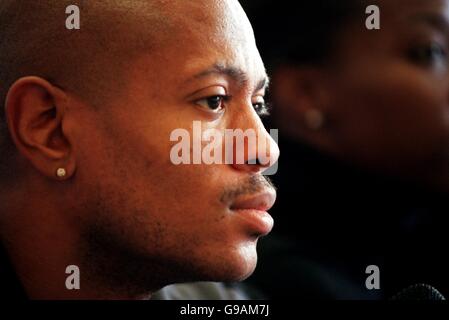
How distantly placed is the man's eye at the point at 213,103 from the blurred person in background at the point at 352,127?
22.7 inches

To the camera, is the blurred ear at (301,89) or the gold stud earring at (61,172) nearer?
the gold stud earring at (61,172)

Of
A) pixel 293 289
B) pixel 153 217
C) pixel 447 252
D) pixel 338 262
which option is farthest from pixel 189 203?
pixel 447 252

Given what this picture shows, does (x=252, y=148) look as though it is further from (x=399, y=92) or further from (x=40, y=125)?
(x=399, y=92)

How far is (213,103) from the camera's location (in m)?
1.00

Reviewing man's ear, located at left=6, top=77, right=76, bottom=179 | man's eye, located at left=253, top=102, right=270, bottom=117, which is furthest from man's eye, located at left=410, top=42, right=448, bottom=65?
man's ear, located at left=6, top=77, right=76, bottom=179

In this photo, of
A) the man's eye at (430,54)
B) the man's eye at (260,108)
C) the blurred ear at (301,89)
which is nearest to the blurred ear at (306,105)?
the blurred ear at (301,89)

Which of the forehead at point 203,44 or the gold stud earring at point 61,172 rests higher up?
the forehead at point 203,44

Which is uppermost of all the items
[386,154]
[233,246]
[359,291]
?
[386,154]

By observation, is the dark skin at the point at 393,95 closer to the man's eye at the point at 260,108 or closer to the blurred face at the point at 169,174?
the man's eye at the point at 260,108

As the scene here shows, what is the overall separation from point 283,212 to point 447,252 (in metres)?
Result: 0.44

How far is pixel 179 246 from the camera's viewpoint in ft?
3.24

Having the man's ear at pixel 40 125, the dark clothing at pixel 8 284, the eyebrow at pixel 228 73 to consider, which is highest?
the eyebrow at pixel 228 73

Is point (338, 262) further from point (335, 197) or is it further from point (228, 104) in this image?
point (228, 104)

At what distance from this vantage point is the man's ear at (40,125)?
987mm
